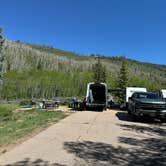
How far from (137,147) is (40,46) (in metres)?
167

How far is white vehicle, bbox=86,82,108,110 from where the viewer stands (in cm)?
2867

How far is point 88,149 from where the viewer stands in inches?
390

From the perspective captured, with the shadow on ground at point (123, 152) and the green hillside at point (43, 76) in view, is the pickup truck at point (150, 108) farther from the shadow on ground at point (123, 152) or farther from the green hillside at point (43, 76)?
the green hillside at point (43, 76)

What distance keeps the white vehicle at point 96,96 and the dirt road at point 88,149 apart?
48.2ft

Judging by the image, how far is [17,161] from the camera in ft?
27.1

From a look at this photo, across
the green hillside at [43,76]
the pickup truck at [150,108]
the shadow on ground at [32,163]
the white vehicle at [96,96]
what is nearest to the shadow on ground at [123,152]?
the shadow on ground at [32,163]

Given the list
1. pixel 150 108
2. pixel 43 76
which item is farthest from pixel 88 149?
pixel 43 76

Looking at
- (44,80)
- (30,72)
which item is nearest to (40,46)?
(30,72)

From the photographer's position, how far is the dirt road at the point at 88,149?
848cm

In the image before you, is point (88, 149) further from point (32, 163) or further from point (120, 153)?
point (32, 163)

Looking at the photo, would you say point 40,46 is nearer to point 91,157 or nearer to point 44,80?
point 44,80

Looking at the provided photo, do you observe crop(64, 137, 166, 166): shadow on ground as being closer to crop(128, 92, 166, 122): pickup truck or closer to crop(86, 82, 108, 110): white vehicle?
crop(128, 92, 166, 122): pickup truck

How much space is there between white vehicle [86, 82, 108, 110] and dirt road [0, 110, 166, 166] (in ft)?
48.2

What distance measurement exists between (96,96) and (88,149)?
68.8 ft
